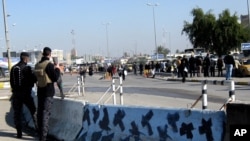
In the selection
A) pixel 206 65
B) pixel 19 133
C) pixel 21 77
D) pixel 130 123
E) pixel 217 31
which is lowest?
pixel 19 133

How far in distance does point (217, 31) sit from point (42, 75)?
5370cm

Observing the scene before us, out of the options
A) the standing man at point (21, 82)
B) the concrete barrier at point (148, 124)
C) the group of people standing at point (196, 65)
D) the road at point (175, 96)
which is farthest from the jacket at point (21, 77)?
the group of people standing at point (196, 65)

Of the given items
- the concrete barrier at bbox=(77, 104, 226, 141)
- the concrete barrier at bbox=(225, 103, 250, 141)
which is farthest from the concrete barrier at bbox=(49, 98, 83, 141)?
the concrete barrier at bbox=(225, 103, 250, 141)

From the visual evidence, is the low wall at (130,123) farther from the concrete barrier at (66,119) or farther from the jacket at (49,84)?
the jacket at (49,84)

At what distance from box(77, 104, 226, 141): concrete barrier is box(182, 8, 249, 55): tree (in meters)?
53.9

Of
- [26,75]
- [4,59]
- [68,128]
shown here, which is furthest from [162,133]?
[4,59]

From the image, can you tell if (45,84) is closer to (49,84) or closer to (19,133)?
(49,84)

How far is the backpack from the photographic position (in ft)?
32.4

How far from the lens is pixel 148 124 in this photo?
7.50m

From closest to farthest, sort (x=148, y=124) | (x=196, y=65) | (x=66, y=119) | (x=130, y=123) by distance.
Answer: (x=148, y=124) → (x=130, y=123) → (x=66, y=119) → (x=196, y=65)

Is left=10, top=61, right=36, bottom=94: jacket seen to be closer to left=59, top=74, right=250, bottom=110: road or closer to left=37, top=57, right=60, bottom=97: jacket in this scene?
left=37, top=57, right=60, bottom=97: jacket

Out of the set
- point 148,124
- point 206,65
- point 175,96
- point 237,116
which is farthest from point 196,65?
point 237,116

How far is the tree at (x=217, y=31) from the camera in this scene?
2430 inches

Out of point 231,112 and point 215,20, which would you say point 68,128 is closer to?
point 231,112
